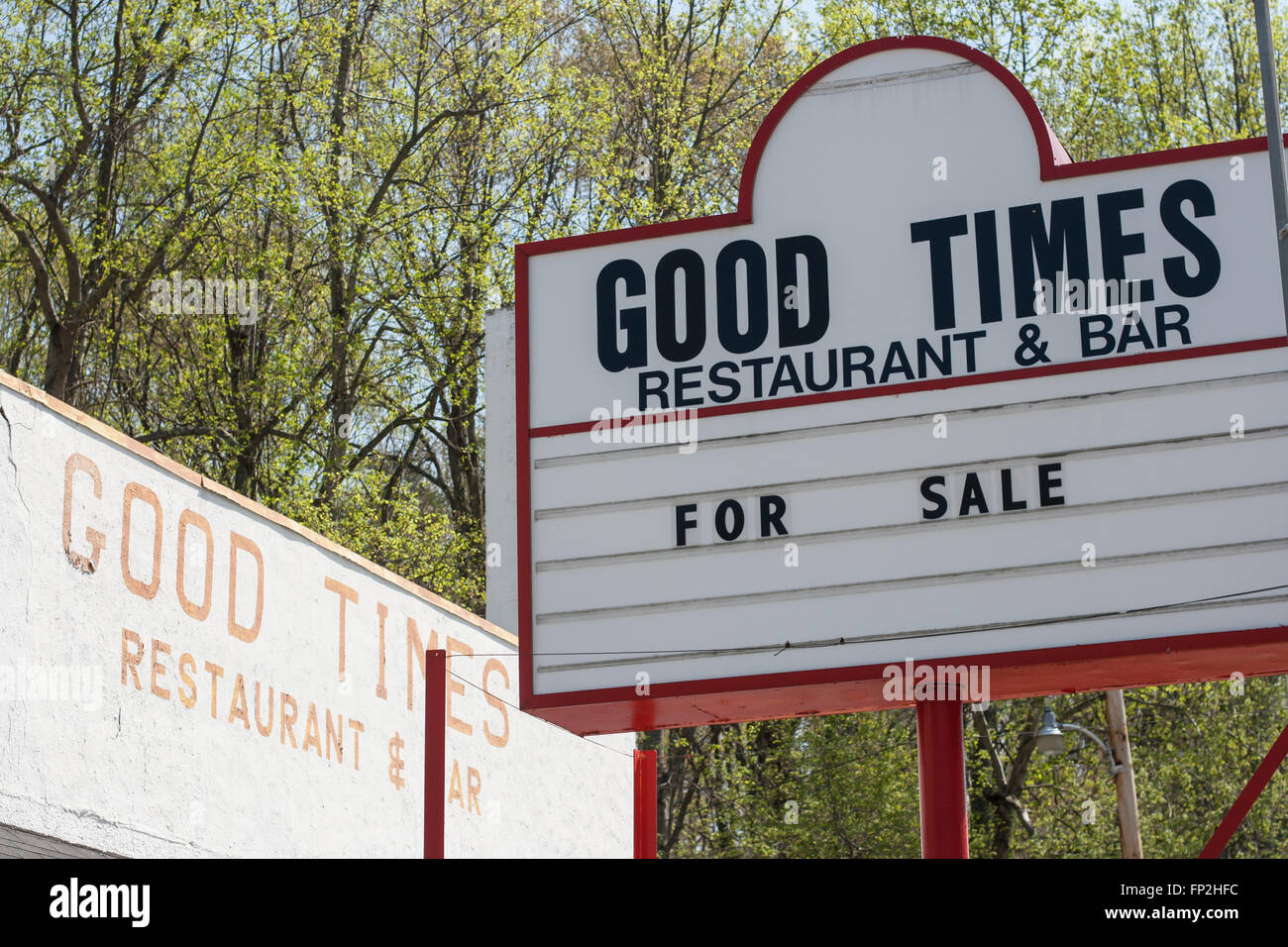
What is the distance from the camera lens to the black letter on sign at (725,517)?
795cm

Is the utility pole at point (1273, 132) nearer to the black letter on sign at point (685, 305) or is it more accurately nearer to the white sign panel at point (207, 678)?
the black letter on sign at point (685, 305)

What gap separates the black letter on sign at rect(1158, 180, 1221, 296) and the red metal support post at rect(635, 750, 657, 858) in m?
5.75

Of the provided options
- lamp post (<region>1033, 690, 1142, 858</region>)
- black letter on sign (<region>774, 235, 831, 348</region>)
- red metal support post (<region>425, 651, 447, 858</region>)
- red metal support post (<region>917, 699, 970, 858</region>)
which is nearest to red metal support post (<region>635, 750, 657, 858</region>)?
red metal support post (<region>425, 651, 447, 858</region>)

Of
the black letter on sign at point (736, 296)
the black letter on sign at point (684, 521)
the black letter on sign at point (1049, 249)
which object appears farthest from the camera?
the black letter on sign at point (736, 296)

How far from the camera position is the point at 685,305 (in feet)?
27.2

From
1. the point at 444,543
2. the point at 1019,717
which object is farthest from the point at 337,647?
the point at 1019,717

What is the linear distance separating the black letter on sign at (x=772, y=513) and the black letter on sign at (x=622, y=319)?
953mm

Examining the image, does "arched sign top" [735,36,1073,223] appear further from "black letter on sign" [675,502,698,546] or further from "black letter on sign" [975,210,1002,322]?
"black letter on sign" [675,502,698,546]

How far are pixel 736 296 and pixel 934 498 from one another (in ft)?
4.67

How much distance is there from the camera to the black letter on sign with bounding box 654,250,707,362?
8.23m

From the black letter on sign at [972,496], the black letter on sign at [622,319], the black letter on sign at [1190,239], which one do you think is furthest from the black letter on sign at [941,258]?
the black letter on sign at [622,319]

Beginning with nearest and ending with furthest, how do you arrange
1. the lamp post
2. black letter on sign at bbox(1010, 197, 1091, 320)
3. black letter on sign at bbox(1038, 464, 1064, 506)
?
black letter on sign at bbox(1038, 464, 1064, 506)
black letter on sign at bbox(1010, 197, 1091, 320)
the lamp post

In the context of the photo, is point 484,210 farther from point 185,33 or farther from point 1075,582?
point 1075,582

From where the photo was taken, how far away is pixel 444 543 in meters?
24.0
